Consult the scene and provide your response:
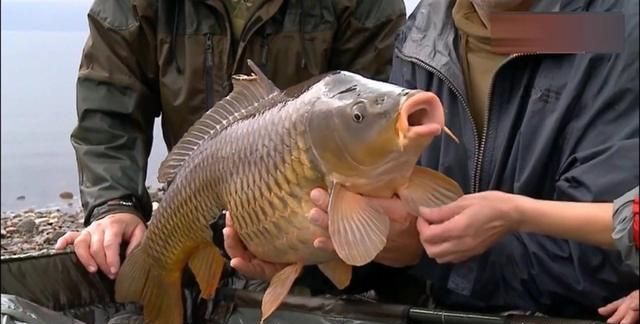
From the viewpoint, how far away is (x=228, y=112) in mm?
1239

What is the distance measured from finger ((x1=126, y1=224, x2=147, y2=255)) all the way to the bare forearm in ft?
2.18

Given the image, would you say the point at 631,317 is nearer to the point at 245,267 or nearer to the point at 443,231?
the point at 443,231

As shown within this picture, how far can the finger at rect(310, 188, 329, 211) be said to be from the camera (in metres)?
1.02

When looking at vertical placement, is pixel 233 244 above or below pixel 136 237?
above

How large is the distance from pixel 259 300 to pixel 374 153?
16.4 inches

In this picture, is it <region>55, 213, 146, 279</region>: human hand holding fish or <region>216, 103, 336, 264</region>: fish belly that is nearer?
<region>216, 103, 336, 264</region>: fish belly

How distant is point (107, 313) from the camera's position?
1378mm

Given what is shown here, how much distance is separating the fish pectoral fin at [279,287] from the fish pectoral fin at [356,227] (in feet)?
0.47

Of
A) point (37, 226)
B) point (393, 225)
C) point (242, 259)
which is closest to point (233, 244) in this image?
point (242, 259)

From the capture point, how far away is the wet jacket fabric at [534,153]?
94 centimetres

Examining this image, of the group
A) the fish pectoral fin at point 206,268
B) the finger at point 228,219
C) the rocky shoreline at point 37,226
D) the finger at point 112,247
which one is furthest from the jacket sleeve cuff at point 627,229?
the rocky shoreline at point 37,226

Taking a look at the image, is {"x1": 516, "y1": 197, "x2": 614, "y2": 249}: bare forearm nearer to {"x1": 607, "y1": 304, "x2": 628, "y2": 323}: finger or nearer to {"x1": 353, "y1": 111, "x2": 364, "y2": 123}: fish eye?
{"x1": 607, "y1": 304, "x2": 628, "y2": 323}: finger

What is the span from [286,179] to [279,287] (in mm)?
150

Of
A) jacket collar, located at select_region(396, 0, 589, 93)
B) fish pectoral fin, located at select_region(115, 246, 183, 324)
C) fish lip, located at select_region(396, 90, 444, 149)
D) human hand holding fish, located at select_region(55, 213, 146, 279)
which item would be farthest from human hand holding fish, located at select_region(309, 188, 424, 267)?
human hand holding fish, located at select_region(55, 213, 146, 279)
